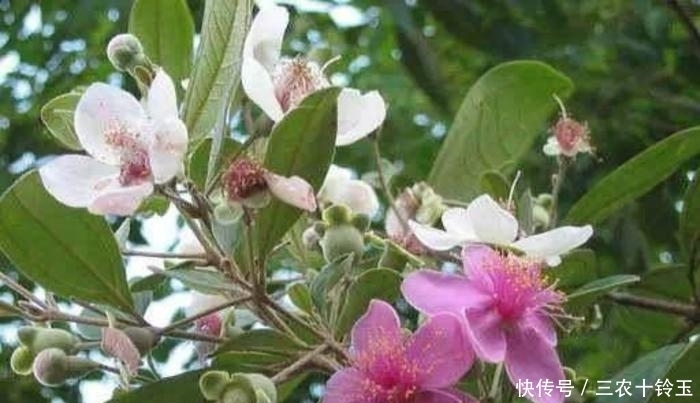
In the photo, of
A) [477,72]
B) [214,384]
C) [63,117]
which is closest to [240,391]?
[214,384]

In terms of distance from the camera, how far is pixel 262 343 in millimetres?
853

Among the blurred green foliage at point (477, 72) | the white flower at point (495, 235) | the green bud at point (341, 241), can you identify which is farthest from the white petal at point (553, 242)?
the blurred green foliage at point (477, 72)

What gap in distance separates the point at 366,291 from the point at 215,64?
16 centimetres

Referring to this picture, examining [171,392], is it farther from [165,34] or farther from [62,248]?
[165,34]

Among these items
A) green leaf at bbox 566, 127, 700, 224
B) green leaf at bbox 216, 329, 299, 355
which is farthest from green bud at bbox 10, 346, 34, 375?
green leaf at bbox 566, 127, 700, 224

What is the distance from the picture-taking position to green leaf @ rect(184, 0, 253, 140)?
0.84 metres

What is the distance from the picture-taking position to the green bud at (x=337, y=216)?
0.89 meters

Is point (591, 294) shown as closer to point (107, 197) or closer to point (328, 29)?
point (107, 197)

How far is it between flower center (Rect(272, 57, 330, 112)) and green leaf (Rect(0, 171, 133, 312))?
127 mm

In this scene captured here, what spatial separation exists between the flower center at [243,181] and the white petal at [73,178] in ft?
0.23

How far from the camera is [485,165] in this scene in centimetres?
115

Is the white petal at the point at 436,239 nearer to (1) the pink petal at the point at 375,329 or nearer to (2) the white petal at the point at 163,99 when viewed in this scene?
(1) the pink petal at the point at 375,329

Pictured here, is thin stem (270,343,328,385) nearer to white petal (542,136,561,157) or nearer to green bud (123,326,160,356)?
green bud (123,326,160,356)

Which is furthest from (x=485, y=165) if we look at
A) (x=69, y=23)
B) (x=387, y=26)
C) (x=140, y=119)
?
(x=387, y=26)
